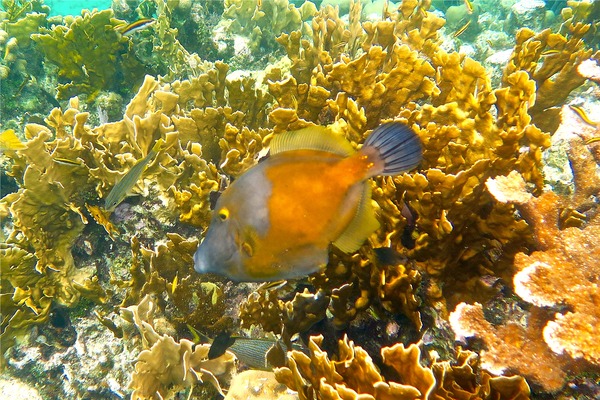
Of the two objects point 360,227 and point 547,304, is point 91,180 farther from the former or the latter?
point 547,304

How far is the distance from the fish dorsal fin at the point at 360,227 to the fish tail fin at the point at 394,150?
0.14 m

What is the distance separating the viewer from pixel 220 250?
1.50 m

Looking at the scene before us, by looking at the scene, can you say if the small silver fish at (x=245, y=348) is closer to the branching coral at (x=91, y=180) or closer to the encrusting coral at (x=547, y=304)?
the branching coral at (x=91, y=180)

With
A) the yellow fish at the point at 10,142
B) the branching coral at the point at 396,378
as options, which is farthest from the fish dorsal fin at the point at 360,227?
the yellow fish at the point at 10,142

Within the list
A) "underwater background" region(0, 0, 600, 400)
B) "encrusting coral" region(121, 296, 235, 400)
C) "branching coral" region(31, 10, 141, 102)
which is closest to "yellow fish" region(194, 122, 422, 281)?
"underwater background" region(0, 0, 600, 400)

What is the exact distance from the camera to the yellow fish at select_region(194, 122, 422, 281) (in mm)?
1422

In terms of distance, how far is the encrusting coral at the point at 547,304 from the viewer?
167cm

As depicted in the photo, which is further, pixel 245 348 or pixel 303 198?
pixel 245 348

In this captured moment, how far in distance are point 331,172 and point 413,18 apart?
13.3ft

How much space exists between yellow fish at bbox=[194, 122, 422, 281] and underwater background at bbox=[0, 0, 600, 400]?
62 centimetres

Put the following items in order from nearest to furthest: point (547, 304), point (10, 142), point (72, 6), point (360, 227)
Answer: point (360, 227), point (547, 304), point (10, 142), point (72, 6)

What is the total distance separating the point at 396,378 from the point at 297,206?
51.6 inches

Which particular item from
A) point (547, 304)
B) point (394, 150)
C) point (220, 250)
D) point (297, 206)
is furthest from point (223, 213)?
point (547, 304)

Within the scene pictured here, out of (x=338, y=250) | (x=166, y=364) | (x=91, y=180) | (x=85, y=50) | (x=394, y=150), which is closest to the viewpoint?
(x=394, y=150)
